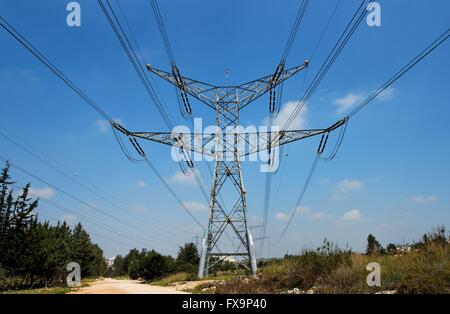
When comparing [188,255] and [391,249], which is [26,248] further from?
[391,249]

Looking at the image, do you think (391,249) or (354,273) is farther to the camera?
(391,249)

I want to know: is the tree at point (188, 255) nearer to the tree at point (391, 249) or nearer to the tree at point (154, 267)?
the tree at point (154, 267)

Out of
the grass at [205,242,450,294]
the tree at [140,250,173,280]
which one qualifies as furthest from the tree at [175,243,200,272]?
the grass at [205,242,450,294]

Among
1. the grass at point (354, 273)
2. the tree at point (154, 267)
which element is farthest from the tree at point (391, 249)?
the tree at point (154, 267)

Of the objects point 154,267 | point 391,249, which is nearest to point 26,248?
point 154,267

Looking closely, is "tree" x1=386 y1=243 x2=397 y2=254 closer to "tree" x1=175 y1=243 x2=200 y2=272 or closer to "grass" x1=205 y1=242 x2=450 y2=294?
"grass" x1=205 y1=242 x2=450 y2=294

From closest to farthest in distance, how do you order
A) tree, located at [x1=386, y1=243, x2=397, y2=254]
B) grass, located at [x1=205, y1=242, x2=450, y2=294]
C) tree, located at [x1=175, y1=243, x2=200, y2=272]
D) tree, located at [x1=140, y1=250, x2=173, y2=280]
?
grass, located at [x1=205, y1=242, x2=450, y2=294]
tree, located at [x1=386, y1=243, x2=397, y2=254]
tree, located at [x1=140, y1=250, x2=173, y2=280]
tree, located at [x1=175, y1=243, x2=200, y2=272]

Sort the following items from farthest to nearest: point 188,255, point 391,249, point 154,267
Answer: point 188,255
point 154,267
point 391,249

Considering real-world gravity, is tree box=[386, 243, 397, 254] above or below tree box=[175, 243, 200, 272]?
above

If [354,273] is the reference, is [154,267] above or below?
below

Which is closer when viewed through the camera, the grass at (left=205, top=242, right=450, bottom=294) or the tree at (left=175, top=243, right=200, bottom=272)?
the grass at (left=205, top=242, right=450, bottom=294)
